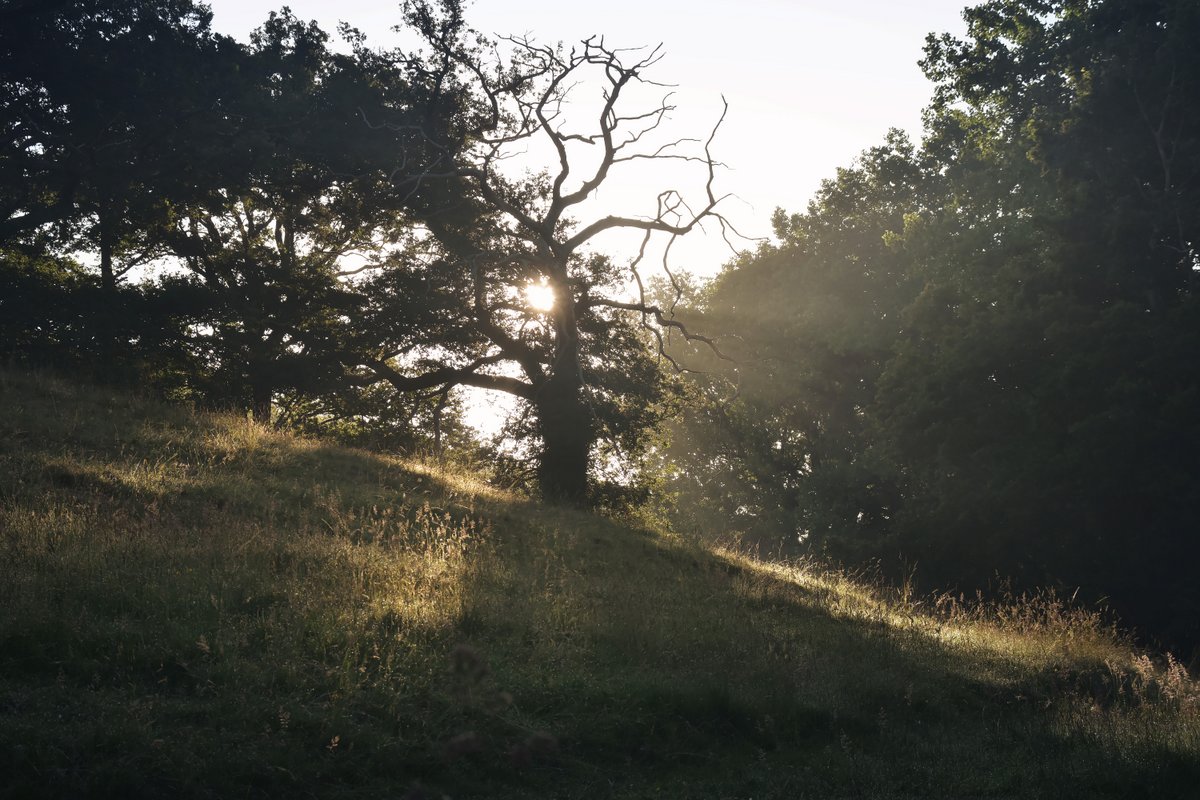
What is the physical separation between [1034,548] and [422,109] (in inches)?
784

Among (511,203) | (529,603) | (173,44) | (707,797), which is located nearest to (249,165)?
(173,44)

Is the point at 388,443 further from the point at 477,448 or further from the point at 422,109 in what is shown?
the point at 422,109

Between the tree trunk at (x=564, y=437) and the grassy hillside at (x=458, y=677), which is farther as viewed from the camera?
the tree trunk at (x=564, y=437)

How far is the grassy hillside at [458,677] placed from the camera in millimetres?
5914

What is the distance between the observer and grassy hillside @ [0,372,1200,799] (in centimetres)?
591

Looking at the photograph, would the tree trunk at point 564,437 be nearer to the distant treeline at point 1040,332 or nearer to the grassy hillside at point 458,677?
the distant treeline at point 1040,332

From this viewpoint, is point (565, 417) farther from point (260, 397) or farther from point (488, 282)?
point (260, 397)

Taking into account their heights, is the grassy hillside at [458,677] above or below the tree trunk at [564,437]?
below

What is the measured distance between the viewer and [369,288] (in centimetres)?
2338

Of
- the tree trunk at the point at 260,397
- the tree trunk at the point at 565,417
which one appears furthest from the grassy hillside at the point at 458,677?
the tree trunk at the point at 260,397

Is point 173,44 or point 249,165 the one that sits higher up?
point 173,44

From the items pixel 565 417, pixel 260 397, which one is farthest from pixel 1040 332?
pixel 260 397

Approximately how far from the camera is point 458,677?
22.6 ft

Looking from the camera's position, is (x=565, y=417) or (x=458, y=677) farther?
(x=565, y=417)
